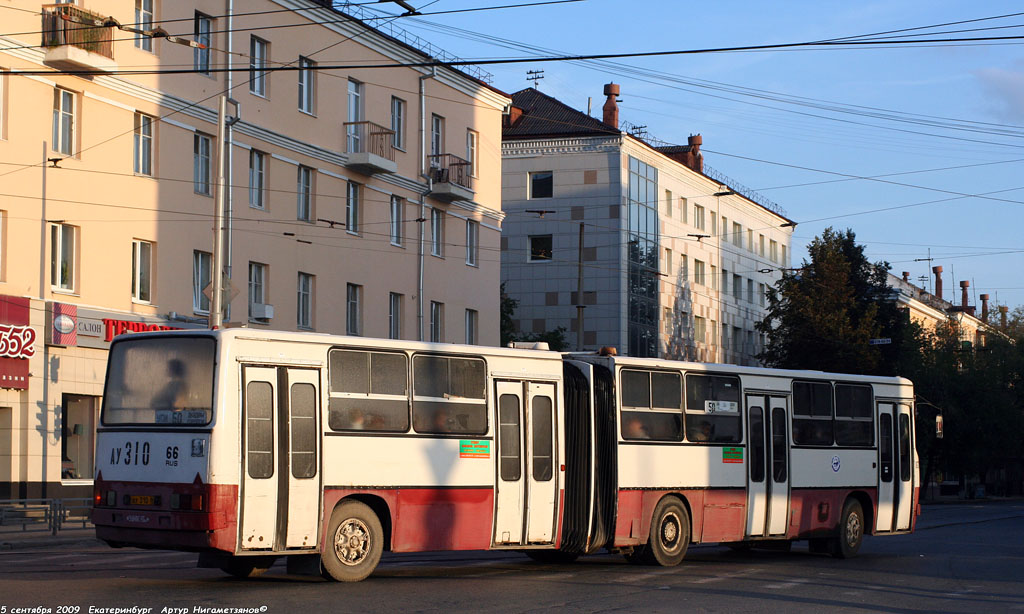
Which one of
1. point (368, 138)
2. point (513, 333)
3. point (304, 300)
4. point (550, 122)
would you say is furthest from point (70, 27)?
point (550, 122)

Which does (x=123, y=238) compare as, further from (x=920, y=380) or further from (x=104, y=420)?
(x=920, y=380)

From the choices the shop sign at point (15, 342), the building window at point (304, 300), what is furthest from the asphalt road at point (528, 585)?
the building window at point (304, 300)

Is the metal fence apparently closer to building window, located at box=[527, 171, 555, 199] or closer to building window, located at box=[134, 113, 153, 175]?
building window, located at box=[134, 113, 153, 175]

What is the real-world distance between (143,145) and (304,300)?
7.64m

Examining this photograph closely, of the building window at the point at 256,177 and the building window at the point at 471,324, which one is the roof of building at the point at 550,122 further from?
the building window at the point at 256,177

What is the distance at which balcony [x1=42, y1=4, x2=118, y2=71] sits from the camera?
29.0m

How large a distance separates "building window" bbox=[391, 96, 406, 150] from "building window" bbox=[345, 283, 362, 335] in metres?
5.16

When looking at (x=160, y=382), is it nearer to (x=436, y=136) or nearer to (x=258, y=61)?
(x=258, y=61)

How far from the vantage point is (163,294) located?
106 feet

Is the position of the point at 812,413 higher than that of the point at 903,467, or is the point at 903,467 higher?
the point at 812,413

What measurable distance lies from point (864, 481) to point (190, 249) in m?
18.9

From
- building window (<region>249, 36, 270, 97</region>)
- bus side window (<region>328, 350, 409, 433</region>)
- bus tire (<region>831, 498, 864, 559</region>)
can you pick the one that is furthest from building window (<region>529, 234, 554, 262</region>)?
bus side window (<region>328, 350, 409, 433</region>)

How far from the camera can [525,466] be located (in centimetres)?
1664

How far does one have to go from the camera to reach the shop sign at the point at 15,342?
28.1 m
